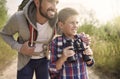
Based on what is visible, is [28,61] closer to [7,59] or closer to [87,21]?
[7,59]

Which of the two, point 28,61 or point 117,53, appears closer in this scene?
point 28,61

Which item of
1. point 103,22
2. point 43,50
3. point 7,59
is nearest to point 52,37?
point 43,50

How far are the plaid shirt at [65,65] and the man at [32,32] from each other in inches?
9.4

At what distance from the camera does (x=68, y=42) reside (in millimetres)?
3188

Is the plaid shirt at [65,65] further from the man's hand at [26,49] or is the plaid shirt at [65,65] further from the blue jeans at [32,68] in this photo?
the blue jeans at [32,68]

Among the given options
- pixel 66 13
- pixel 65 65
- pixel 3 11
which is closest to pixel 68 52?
pixel 65 65

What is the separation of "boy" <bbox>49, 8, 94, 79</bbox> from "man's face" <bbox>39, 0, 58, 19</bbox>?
8 centimetres

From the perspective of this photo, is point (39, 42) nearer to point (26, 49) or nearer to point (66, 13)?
point (26, 49)

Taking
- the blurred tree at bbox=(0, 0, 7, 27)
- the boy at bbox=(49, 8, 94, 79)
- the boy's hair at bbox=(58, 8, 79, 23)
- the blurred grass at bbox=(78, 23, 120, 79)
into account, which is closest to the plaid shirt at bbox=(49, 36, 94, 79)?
the boy at bbox=(49, 8, 94, 79)

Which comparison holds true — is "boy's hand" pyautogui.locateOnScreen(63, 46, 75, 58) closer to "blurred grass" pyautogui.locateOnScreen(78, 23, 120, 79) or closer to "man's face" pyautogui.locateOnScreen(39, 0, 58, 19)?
"man's face" pyautogui.locateOnScreen(39, 0, 58, 19)

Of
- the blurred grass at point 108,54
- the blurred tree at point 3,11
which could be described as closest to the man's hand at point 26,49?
the blurred grass at point 108,54

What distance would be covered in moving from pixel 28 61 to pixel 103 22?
501cm

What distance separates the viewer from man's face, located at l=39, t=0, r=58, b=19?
3311mm

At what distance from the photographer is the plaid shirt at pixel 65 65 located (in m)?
3.24
